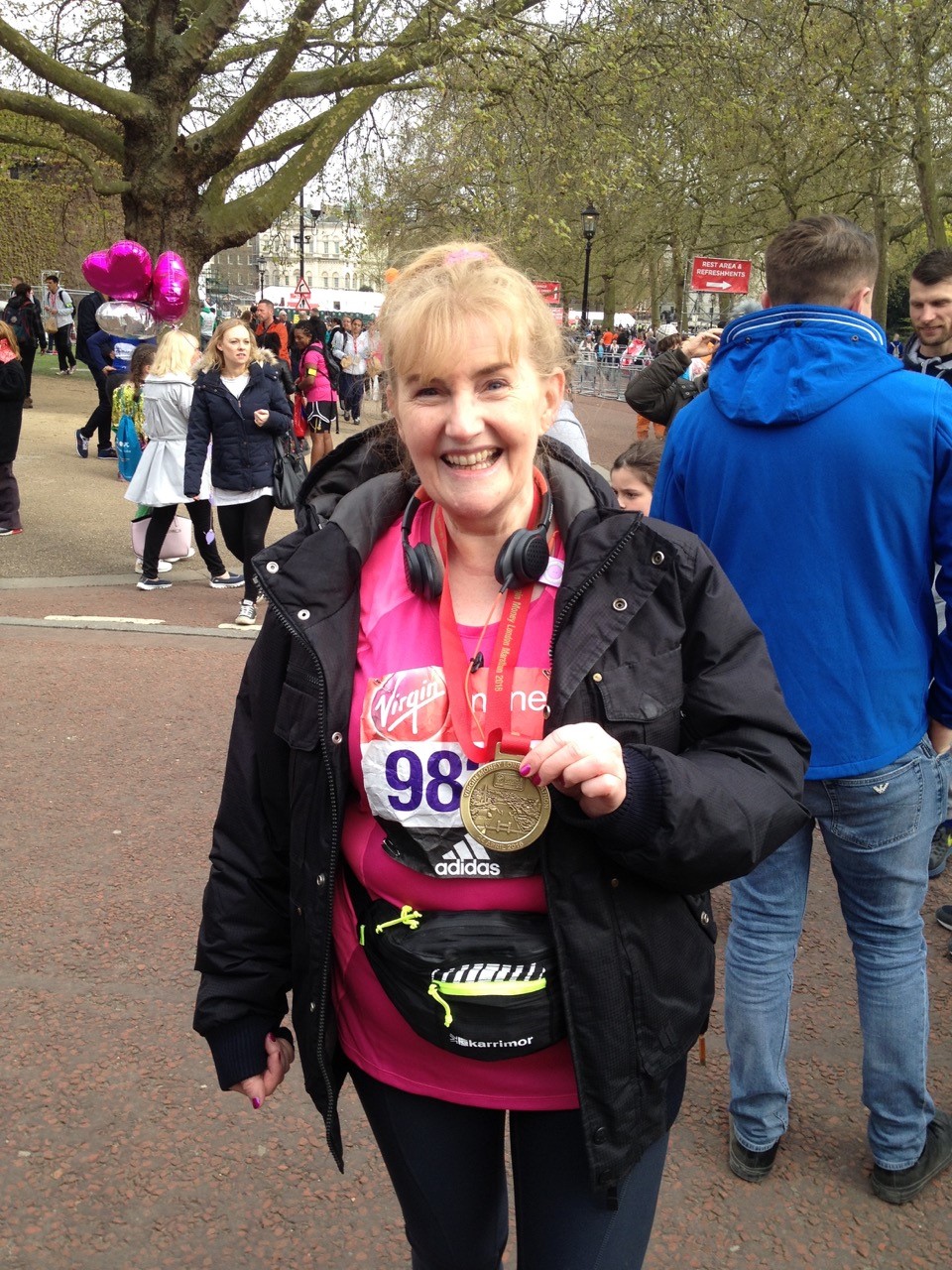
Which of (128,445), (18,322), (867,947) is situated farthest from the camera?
(18,322)

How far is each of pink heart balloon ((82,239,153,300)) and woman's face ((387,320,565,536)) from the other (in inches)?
506

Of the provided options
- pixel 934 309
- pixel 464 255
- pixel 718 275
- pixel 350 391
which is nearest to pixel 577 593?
pixel 464 255

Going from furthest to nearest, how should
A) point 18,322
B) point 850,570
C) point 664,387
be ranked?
point 18,322, point 664,387, point 850,570

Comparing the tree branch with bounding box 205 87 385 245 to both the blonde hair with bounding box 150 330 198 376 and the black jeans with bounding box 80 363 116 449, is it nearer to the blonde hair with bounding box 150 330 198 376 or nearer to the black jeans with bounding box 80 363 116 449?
the black jeans with bounding box 80 363 116 449

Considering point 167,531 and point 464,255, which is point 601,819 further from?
point 167,531

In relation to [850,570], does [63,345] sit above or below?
below

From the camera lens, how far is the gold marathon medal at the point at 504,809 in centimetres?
166

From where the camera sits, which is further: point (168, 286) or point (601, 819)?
point (168, 286)

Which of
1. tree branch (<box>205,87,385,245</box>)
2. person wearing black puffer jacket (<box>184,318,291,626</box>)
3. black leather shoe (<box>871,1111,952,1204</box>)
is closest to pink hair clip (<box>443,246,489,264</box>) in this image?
black leather shoe (<box>871,1111,952,1204</box>)

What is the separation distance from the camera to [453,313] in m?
1.75

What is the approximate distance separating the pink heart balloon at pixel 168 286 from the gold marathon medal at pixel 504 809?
44.5 ft

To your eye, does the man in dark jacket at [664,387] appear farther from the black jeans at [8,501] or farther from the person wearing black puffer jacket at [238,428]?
Result: the black jeans at [8,501]

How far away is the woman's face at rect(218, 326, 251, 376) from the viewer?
26.5ft

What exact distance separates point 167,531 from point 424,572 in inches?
309
